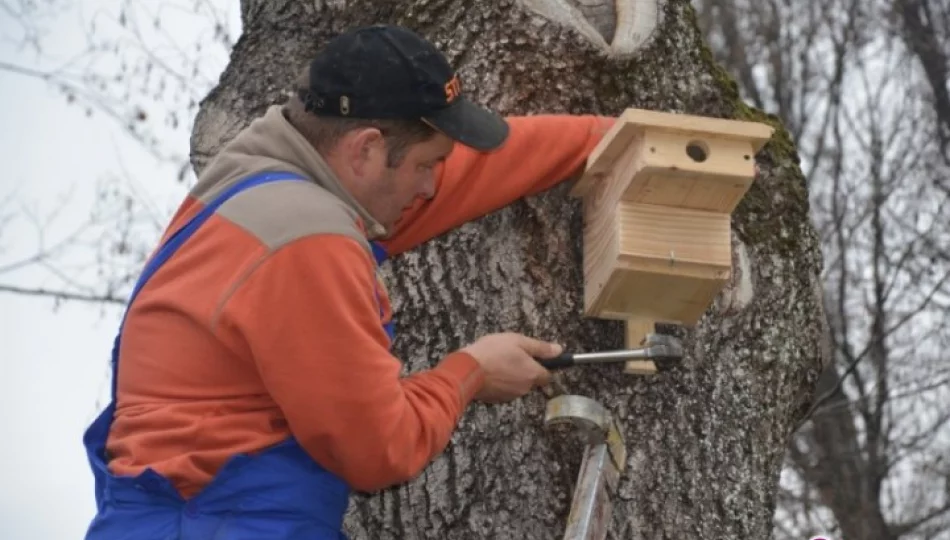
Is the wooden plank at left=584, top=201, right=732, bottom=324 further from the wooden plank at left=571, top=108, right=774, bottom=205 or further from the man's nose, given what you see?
the man's nose

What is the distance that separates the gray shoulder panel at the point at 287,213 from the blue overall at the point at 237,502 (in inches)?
1.6

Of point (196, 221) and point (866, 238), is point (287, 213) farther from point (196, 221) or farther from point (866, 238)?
point (866, 238)

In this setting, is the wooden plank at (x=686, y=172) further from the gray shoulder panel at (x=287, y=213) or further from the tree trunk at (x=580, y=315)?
the gray shoulder panel at (x=287, y=213)

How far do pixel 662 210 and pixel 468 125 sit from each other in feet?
1.54

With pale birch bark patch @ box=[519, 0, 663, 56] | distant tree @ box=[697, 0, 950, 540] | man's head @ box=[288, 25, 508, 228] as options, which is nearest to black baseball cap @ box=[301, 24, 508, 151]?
man's head @ box=[288, 25, 508, 228]

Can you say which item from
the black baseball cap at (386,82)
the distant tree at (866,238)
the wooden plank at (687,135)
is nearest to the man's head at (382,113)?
the black baseball cap at (386,82)

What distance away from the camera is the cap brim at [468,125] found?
8.28ft

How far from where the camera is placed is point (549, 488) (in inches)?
113

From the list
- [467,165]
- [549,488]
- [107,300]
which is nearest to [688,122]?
[467,165]

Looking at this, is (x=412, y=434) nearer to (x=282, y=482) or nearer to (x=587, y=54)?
(x=282, y=482)

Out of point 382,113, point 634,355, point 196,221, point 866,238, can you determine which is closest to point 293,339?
point 196,221

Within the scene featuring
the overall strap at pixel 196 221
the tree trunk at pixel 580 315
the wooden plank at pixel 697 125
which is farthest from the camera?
the tree trunk at pixel 580 315

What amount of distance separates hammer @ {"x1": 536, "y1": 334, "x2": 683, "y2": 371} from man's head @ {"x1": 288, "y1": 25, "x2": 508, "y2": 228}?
17.2 inches

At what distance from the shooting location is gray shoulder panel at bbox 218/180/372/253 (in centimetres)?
229
